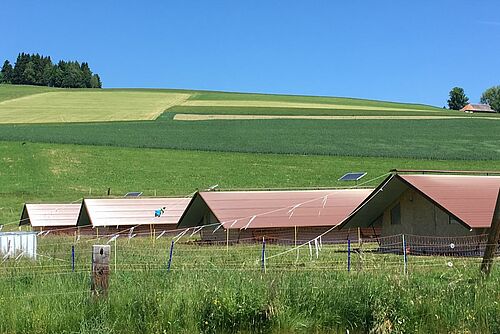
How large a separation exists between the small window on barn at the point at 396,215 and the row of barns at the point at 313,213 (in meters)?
0.04

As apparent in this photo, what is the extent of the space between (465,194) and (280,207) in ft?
31.2

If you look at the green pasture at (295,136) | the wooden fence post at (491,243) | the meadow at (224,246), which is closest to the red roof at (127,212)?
the meadow at (224,246)

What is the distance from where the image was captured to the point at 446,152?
6225 centimetres

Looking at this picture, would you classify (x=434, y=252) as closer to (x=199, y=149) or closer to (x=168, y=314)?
(x=168, y=314)

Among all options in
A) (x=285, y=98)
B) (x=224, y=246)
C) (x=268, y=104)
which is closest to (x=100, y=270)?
(x=224, y=246)

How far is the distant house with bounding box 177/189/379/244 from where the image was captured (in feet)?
88.4

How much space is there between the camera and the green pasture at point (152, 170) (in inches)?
1852

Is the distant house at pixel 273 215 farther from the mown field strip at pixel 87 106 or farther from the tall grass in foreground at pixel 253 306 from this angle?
the mown field strip at pixel 87 106

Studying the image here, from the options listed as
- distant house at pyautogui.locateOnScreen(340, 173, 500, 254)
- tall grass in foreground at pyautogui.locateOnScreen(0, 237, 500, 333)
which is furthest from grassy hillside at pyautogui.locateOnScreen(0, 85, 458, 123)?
tall grass in foreground at pyautogui.locateOnScreen(0, 237, 500, 333)

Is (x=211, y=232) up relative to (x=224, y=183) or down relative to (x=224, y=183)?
down

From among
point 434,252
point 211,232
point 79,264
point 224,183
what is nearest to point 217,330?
point 79,264

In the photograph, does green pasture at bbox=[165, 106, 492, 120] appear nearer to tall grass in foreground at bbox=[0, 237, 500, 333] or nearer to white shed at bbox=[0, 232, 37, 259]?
white shed at bbox=[0, 232, 37, 259]

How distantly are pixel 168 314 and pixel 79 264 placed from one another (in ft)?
17.0

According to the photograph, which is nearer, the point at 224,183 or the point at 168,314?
the point at 168,314
